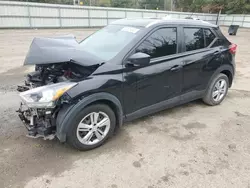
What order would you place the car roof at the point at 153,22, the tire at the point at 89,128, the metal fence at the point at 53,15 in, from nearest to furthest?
the tire at the point at 89,128
the car roof at the point at 153,22
the metal fence at the point at 53,15

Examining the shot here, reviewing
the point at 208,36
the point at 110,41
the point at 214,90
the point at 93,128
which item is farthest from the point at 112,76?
the point at 214,90

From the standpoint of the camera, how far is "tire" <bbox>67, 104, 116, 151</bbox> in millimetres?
2627

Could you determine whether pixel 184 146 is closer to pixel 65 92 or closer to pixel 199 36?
pixel 65 92

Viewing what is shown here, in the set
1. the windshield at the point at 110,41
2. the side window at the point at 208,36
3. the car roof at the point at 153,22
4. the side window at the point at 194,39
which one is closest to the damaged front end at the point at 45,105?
the windshield at the point at 110,41

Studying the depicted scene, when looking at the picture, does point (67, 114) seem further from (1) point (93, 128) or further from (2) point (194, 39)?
(2) point (194, 39)

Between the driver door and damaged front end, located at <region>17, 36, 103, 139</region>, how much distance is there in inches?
23.1

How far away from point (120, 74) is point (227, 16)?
4088 centimetres

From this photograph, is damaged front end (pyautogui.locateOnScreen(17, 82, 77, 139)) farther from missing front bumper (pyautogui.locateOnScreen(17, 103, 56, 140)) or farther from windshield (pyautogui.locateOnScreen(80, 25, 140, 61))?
windshield (pyautogui.locateOnScreen(80, 25, 140, 61))

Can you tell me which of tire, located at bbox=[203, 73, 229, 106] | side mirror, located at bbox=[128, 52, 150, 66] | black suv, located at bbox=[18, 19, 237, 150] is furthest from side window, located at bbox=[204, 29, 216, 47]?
side mirror, located at bbox=[128, 52, 150, 66]

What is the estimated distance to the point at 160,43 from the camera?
3.30 meters

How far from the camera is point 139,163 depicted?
104 inches

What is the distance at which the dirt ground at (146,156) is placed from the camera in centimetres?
237

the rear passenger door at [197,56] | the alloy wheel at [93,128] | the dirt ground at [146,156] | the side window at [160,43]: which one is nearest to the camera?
the dirt ground at [146,156]

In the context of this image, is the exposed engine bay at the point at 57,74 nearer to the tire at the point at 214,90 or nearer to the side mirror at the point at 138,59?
the side mirror at the point at 138,59
